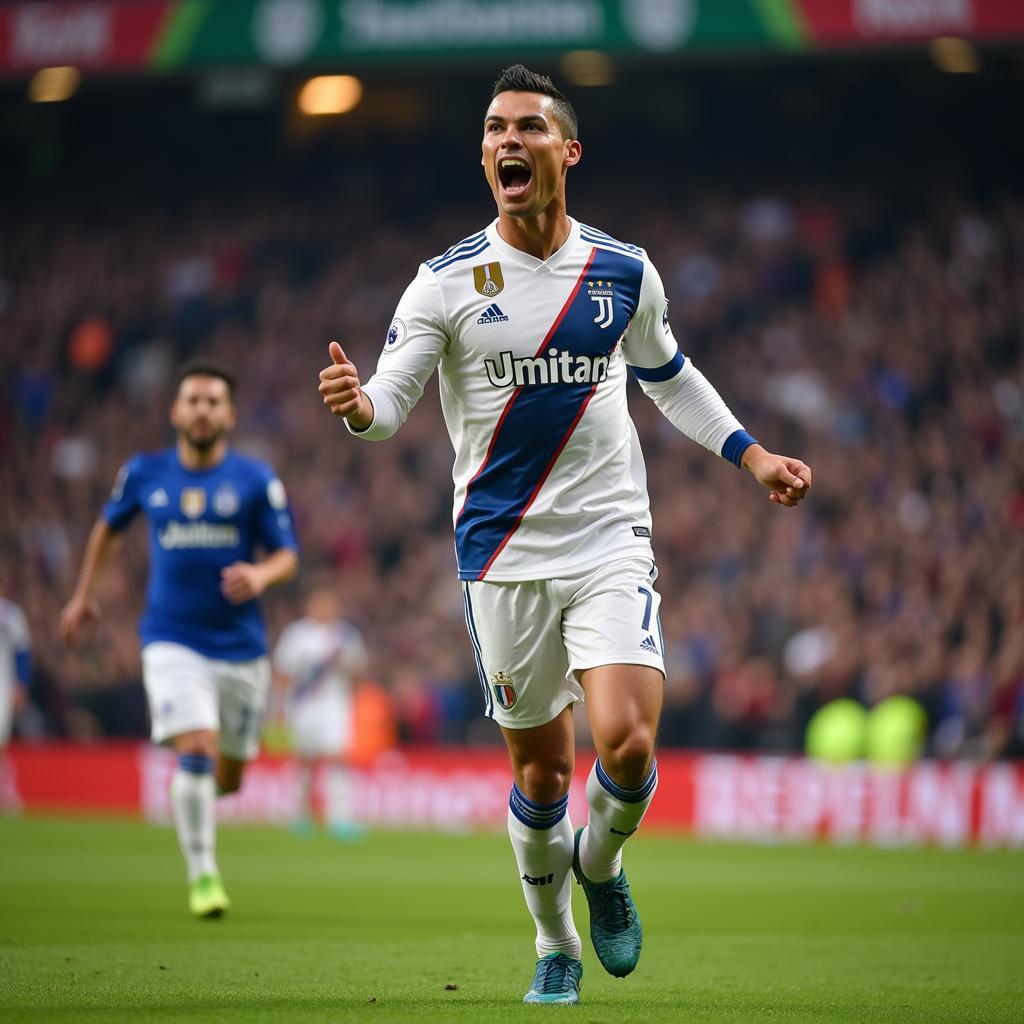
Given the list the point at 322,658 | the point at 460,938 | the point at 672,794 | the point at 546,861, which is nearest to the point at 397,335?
the point at 546,861

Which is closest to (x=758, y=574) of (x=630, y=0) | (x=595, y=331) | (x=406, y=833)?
(x=406, y=833)

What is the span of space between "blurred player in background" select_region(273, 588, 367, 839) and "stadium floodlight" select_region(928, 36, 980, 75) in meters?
10.3

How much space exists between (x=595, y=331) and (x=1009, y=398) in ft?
61.0

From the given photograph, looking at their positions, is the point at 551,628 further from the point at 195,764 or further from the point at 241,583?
the point at 195,764

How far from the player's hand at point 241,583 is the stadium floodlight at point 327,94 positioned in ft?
67.2

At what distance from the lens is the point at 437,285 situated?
598 centimetres

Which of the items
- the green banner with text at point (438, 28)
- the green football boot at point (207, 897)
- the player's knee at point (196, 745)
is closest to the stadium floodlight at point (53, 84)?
the green banner with text at point (438, 28)

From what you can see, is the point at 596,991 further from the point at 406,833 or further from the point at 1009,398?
the point at 1009,398

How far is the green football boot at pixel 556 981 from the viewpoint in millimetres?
6023

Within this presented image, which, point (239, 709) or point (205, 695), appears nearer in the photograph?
point (205, 695)

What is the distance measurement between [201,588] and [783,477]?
4.57 m

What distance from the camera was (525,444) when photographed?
236 inches

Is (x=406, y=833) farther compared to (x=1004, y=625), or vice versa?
(x=1004, y=625)

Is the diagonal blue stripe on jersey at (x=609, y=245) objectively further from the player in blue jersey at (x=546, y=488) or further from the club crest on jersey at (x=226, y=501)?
the club crest on jersey at (x=226, y=501)
